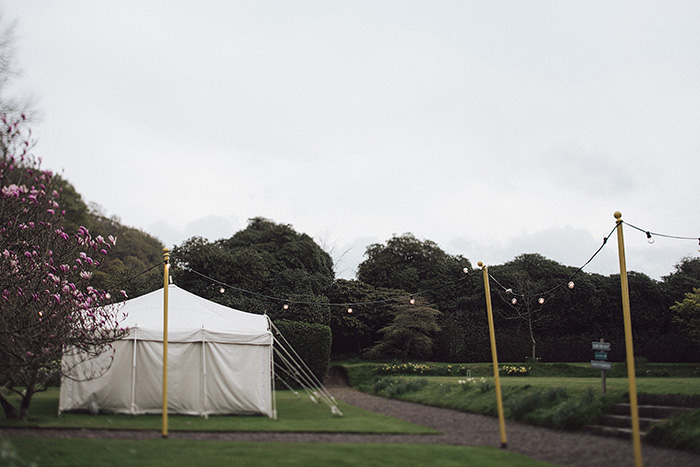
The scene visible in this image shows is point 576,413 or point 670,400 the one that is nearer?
point 670,400

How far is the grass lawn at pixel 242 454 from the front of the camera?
6.67 m

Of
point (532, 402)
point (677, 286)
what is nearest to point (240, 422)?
point (532, 402)

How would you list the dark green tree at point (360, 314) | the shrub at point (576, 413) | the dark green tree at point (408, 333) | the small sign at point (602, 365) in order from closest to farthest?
the shrub at point (576, 413), the small sign at point (602, 365), the dark green tree at point (408, 333), the dark green tree at point (360, 314)

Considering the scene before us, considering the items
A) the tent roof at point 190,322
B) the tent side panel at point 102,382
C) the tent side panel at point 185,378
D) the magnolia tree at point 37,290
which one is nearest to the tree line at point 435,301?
the tent roof at point 190,322

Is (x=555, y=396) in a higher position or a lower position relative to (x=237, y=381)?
lower

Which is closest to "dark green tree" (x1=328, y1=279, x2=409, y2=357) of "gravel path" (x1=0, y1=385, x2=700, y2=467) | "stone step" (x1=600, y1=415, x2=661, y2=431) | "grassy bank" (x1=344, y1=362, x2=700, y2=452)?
"grassy bank" (x1=344, y1=362, x2=700, y2=452)

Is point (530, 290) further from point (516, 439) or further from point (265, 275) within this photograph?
point (516, 439)

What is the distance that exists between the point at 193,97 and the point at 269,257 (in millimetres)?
14692

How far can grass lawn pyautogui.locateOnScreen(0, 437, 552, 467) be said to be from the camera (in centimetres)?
667

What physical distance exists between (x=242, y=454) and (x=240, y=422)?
143 inches

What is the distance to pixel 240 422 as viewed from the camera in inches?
424

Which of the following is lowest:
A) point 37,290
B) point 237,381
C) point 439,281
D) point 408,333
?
point 237,381

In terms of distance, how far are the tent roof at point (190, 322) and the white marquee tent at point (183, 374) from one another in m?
0.02

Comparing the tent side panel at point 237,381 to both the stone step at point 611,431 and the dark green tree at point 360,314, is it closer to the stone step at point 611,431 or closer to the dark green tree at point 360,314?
the stone step at point 611,431
